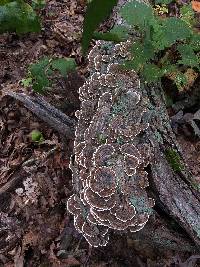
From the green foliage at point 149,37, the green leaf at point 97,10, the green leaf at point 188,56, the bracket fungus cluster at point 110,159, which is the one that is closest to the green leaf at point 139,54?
the green foliage at point 149,37

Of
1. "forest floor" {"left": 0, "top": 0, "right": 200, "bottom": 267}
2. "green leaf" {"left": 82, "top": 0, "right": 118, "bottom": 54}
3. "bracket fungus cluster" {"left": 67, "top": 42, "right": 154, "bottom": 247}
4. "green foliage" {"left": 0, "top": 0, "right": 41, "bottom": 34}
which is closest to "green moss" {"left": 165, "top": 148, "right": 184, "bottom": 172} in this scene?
"bracket fungus cluster" {"left": 67, "top": 42, "right": 154, "bottom": 247}

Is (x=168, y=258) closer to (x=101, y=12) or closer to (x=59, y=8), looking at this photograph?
(x=101, y=12)

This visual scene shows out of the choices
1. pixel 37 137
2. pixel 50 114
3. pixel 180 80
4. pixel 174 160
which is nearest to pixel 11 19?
pixel 174 160

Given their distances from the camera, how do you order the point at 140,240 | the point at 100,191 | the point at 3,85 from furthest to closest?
the point at 3,85 < the point at 140,240 < the point at 100,191

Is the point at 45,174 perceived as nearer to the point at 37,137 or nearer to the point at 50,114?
the point at 37,137

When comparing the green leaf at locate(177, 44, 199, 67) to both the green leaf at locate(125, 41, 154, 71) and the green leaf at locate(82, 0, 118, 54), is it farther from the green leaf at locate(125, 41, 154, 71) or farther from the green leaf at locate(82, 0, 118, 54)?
the green leaf at locate(82, 0, 118, 54)

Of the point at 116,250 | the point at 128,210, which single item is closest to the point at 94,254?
the point at 116,250

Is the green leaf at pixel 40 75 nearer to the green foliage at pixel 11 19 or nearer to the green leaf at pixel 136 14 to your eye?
the green leaf at pixel 136 14
